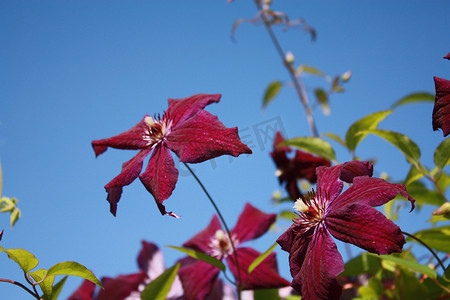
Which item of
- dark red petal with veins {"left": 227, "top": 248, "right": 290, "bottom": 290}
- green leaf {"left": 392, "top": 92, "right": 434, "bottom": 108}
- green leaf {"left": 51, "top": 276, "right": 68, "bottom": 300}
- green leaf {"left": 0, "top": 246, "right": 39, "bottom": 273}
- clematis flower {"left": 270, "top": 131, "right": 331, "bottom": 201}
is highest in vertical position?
green leaf {"left": 0, "top": 246, "right": 39, "bottom": 273}

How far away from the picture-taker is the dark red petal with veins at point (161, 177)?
21.1 inches

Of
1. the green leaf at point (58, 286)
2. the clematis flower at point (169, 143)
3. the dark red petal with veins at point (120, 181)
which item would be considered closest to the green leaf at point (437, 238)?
the clematis flower at point (169, 143)

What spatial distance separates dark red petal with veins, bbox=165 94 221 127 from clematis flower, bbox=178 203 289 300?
0.31 meters

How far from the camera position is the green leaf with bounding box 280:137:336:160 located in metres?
0.80

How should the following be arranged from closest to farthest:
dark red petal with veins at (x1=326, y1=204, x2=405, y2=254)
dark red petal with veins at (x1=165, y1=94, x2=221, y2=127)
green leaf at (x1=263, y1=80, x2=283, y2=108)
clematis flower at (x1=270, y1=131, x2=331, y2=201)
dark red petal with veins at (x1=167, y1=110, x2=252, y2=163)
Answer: dark red petal with veins at (x1=326, y1=204, x2=405, y2=254) → dark red petal with veins at (x1=167, y1=110, x2=252, y2=163) → dark red petal with veins at (x1=165, y1=94, x2=221, y2=127) → clematis flower at (x1=270, y1=131, x2=331, y2=201) → green leaf at (x1=263, y1=80, x2=283, y2=108)

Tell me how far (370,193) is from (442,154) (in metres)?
0.26

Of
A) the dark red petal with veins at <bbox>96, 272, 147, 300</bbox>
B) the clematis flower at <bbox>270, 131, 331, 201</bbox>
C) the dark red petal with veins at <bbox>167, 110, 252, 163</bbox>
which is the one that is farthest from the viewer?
the clematis flower at <bbox>270, 131, 331, 201</bbox>

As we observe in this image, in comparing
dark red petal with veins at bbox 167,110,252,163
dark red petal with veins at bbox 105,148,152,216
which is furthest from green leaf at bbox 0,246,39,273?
dark red petal with veins at bbox 167,110,252,163

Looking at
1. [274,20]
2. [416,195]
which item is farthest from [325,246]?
[274,20]

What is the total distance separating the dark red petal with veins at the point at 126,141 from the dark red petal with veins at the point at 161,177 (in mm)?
58

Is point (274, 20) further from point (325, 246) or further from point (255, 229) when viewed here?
point (325, 246)

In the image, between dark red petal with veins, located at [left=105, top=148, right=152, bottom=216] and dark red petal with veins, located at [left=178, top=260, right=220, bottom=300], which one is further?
dark red petal with veins, located at [left=178, top=260, right=220, bottom=300]

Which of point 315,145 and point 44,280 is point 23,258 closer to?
point 44,280

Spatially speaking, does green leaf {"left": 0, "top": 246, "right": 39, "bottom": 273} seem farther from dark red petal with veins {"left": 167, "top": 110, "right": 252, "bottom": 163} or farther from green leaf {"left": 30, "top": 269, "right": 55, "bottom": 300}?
dark red petal with veins {"left": 167, "top": 110, "right": 252, "bottom": 163}
